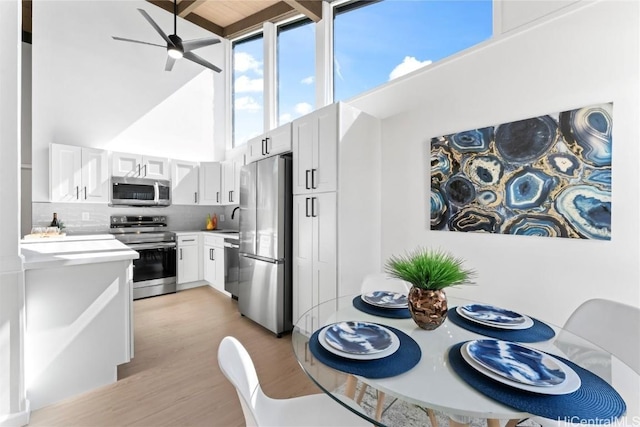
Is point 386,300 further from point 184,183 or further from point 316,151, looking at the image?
point 184,183

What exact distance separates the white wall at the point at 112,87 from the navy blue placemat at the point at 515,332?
499cm

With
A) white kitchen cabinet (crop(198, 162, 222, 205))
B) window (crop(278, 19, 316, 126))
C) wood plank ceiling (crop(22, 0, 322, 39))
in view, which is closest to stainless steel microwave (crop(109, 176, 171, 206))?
white kitchen cabinet (crop(198, 162, 222, 205))

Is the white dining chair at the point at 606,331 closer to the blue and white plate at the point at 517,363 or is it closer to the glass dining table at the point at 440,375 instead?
the glass dining table at the point at 440,375

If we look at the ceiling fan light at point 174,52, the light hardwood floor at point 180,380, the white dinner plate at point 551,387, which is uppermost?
the ceiling fan light at point 174,52

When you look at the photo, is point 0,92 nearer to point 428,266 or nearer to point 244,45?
point 428,266

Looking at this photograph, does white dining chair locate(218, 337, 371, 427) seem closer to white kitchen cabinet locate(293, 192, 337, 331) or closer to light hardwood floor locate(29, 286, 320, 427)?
light hardwood floor locate(29, 286, 320, 427)

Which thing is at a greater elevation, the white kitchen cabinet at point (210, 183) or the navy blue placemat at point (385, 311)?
the white kitchen cabinet at point (210, 183)

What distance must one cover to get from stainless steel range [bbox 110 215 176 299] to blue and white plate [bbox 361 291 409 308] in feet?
11.9

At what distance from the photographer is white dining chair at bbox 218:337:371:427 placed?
923mm

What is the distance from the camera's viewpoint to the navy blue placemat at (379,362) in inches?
34.5

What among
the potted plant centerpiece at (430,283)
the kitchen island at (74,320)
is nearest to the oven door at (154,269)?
the kitchen island at (74,320)

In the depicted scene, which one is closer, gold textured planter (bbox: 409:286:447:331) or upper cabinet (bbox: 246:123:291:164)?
gold textured planter (bbox: 409:286:447:331)

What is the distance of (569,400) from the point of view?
738mm

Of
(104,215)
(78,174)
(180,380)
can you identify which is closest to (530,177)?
(180,380)
